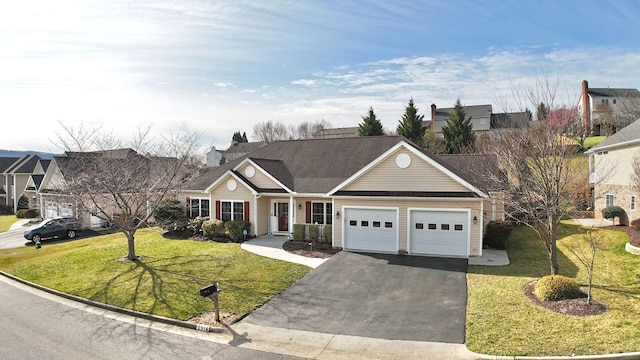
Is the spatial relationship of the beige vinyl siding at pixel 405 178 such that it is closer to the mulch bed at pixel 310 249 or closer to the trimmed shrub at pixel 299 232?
the mulch bed at pixel 310 249

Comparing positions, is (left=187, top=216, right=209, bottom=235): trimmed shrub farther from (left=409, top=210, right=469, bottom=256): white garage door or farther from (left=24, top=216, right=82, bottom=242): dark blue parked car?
(left=409, top=210, right=469, bottom=256): white garage door

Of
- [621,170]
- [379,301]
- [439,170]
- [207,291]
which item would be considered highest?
[439,170]

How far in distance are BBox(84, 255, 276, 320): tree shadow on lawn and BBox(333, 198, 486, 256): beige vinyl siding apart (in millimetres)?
6507

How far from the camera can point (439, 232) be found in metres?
19.1

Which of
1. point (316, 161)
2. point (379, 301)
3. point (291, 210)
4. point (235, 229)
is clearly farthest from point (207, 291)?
point (316, 161)

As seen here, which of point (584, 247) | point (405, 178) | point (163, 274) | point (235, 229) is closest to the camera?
point (163, 274)

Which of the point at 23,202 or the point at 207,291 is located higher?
the point at 207,291

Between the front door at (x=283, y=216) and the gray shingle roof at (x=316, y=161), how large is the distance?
1.65m

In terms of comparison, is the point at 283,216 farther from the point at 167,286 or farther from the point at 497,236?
the point at 497,236

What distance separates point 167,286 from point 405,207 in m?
11.4

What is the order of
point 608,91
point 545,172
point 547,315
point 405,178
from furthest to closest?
1. point 608,91
2. point 405,178
3. point 545,172
4. point 547,315

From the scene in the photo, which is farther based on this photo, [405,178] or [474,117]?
[474,117]

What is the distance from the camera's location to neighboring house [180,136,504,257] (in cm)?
1881

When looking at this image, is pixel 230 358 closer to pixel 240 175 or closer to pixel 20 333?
pixel 20 333
